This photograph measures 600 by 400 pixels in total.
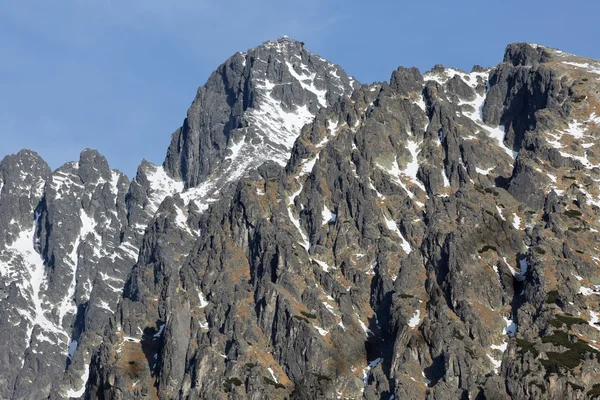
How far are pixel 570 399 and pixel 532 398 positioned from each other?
6.32 m

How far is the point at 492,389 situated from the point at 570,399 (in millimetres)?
13058

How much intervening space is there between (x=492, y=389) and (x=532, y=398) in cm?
680

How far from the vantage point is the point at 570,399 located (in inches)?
7776

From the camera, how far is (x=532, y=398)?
649 feet

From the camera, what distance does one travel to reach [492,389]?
651ft
